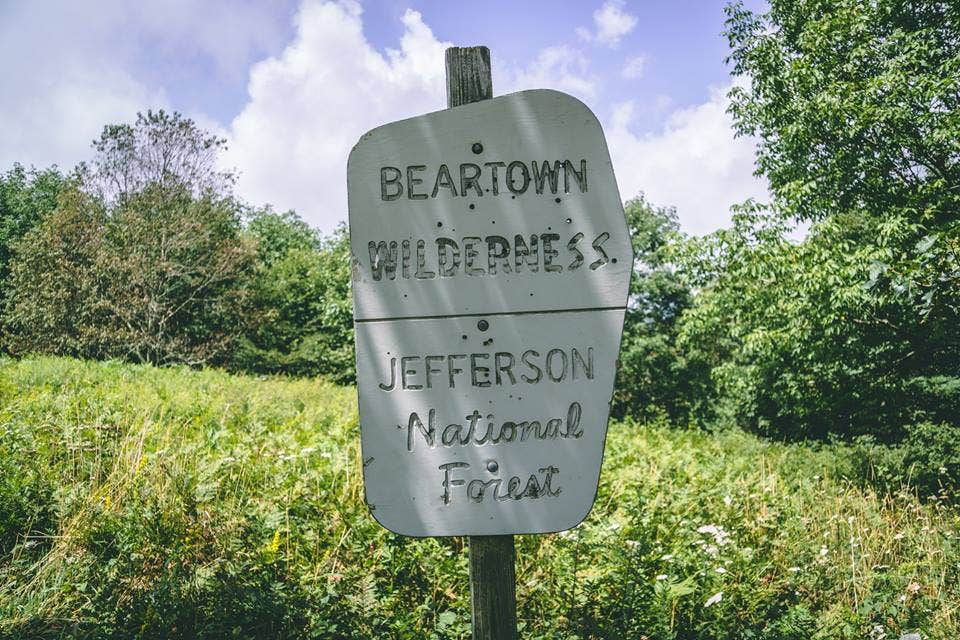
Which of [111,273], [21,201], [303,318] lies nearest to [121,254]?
[111,273]

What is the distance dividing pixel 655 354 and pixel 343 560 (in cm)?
2125

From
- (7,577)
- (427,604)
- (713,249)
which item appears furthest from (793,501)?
(713,249)

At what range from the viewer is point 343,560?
3256 mm

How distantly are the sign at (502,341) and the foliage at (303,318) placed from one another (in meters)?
18.9

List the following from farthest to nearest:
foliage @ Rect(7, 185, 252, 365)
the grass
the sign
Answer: foliage @ Rect(7, 185, 252, 365), the grass, the sign

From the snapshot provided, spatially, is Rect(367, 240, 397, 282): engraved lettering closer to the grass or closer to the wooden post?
the wooden post

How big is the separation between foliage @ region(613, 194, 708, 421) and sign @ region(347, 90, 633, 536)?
2122 centimetres

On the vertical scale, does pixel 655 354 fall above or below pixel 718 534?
above

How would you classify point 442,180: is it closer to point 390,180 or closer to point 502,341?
point 390,180

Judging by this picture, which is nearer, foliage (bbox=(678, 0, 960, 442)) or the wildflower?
the wildflower

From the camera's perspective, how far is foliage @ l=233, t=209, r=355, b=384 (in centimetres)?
2244

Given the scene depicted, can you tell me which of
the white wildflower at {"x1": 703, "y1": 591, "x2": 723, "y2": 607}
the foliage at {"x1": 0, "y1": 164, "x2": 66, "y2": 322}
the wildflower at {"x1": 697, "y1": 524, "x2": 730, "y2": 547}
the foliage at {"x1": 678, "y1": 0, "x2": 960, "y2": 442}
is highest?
the foliage at {"x1": 0, "y1": 164, "x2": 66, "y2": 322}

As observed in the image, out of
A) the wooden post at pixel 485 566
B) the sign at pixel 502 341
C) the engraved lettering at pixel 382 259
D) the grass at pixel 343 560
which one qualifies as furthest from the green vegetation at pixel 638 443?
the engraved lettering at pixel 382 259

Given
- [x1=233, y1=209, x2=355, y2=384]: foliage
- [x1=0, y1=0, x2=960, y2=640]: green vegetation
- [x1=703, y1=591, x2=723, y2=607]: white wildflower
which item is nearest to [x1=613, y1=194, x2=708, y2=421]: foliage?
[x1=0, y1=0, x2=960, y2=640]: green vegetation
